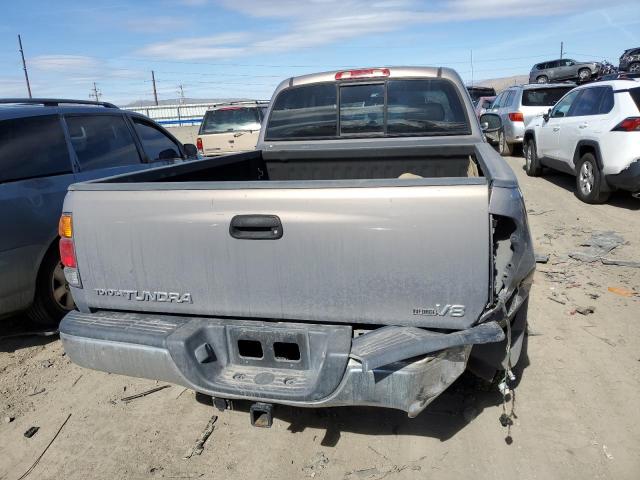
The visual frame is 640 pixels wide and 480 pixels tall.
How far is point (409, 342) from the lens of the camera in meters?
2.22

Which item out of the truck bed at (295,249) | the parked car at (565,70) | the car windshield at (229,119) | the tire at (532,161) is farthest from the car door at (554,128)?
the parked car at (565,70)

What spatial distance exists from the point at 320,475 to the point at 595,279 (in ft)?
12.6

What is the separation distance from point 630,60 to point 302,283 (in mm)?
30361

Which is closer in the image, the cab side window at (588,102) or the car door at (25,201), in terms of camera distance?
the car door at (25,201)

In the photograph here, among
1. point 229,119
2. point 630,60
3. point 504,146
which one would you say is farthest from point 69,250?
point 630,60

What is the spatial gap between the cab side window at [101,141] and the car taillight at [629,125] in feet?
21.3

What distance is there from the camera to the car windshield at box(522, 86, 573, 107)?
41.9ft

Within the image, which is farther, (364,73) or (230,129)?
(230,129)

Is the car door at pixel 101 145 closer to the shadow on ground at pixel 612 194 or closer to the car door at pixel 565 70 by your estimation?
the shadow on ground at pixel 612 194

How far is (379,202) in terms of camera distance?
2.24m

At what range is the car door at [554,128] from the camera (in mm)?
9148

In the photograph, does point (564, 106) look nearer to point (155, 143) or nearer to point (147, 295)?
point (155, 143)

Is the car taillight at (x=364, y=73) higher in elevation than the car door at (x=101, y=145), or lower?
higher

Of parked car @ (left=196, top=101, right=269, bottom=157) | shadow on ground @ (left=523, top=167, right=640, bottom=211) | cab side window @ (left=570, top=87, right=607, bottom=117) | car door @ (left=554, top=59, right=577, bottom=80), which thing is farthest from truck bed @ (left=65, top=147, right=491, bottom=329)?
car door @ (left=554, top=59, right=577, bottom=80)
